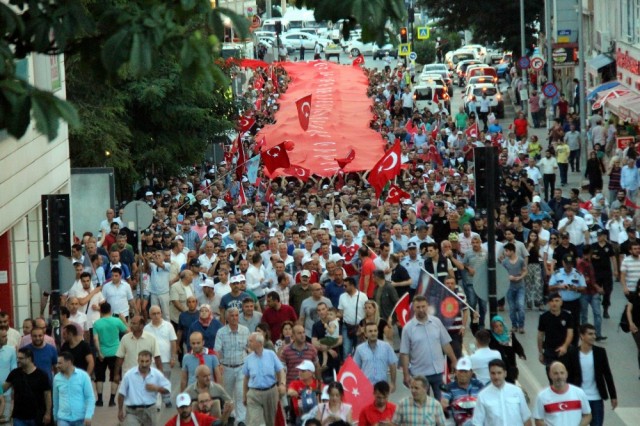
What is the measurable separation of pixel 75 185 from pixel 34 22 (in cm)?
2032

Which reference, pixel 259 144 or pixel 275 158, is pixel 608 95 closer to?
pixel 259 144

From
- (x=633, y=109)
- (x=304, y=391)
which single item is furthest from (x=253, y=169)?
(x=304, y=391)

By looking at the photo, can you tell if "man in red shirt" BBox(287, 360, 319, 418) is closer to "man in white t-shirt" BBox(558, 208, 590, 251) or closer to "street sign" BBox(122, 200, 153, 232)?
"street sign" BBox(122, 200, 153, 232)

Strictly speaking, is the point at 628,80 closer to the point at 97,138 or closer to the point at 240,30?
the point at 97,138

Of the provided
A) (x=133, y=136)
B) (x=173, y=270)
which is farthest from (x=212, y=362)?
(x=133, y=136)

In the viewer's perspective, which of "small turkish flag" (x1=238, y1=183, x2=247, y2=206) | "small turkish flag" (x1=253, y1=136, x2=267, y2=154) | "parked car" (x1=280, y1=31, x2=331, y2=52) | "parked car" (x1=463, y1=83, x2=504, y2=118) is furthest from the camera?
"parked car" (x1=280, y1=31, x2=331, y2=52)

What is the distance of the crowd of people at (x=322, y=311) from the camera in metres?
14.5

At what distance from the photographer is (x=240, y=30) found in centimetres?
927

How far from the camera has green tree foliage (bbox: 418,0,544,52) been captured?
2478 inches

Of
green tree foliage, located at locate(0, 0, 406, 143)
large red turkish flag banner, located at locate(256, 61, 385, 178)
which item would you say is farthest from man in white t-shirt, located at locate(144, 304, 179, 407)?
large red turkish flag banner, located at locate(256, 61, 385, 178)

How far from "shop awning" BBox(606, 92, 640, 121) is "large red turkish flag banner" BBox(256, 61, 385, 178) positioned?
6485 millimetres

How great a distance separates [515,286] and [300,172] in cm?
1490

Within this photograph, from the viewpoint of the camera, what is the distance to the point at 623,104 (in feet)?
135

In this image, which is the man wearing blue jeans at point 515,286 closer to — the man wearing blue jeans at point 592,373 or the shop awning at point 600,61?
the man wearing blue jeans at point 592,373
